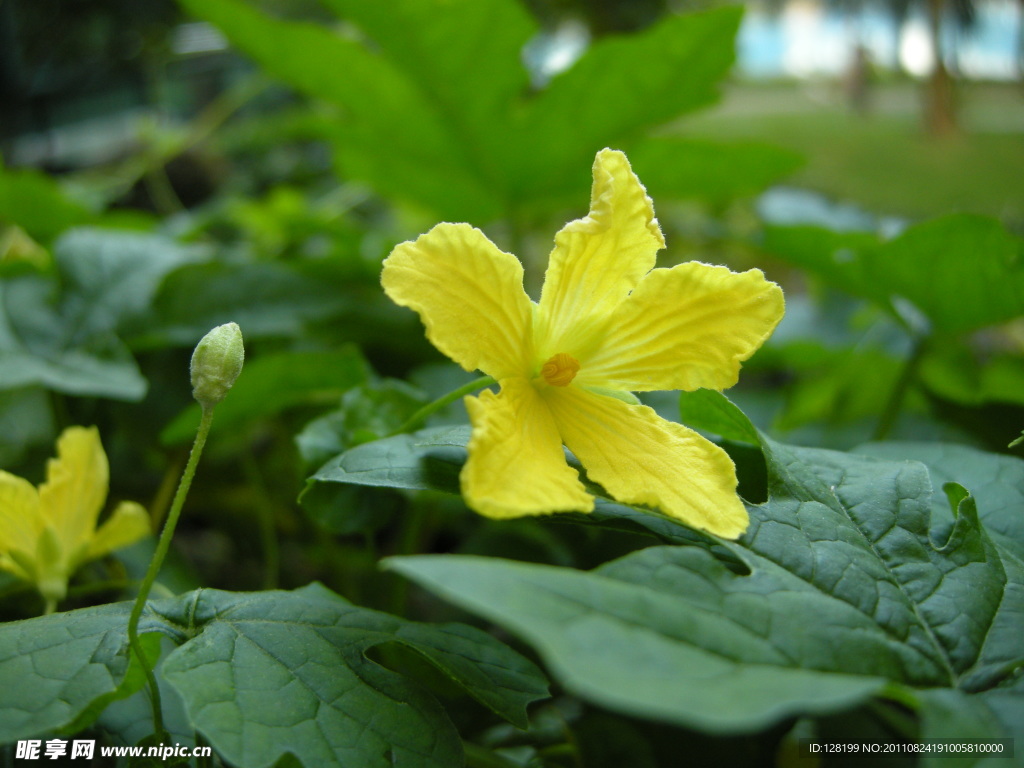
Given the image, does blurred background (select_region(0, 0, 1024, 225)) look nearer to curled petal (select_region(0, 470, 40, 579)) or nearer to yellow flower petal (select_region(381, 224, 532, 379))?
yellow flower petal (select_region(381, 224, 532, 379))

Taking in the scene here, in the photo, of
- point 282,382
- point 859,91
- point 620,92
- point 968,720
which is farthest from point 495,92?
point 859,91

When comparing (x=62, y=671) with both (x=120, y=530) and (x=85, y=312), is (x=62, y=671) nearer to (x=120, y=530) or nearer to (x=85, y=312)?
(x=120, y=530)

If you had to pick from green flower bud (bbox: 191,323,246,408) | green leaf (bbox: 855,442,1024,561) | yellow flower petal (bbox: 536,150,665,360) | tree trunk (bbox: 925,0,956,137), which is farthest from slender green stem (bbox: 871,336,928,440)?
tree trunk (bbox: 925,0,956,137)

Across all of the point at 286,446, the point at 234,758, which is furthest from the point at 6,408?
the point at 234,758

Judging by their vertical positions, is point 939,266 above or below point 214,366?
below

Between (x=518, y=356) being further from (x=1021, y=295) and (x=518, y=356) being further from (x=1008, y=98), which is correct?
(x=1008, y=98)

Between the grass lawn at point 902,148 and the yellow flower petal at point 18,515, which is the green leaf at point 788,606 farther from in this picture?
the grass lawn at point 902,148
